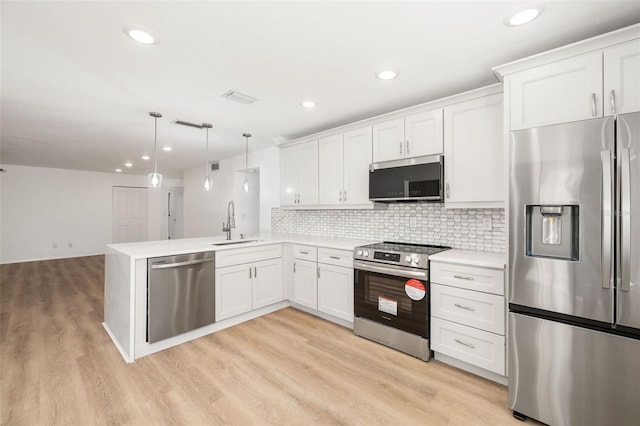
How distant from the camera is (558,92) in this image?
176cm

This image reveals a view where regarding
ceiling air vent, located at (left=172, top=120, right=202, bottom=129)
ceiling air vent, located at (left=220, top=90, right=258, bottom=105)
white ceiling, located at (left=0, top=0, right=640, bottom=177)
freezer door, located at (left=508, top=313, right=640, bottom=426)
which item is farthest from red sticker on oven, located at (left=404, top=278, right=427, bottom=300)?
ceiling air vent, located at (left=172, top=120, right=202, bottom=129)

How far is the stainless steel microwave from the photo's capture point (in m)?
2.65

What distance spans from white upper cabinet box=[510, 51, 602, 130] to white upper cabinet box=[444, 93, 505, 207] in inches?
17.6

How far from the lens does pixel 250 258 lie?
342cm

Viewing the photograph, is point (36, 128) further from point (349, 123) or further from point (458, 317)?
point (458, 317)

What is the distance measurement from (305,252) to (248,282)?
0.78m

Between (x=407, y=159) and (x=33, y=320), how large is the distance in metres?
4.69

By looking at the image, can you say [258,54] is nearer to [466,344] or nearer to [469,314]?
[469,314]

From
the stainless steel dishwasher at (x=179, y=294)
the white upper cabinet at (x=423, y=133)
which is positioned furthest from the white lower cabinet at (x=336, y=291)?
the white upper cabinet at (x=423, y=133)

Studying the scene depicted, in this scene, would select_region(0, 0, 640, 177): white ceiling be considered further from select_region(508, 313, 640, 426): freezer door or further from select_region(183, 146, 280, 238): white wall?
select_region(508, 313, 640, 426): freezer door

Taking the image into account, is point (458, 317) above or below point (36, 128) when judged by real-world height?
below

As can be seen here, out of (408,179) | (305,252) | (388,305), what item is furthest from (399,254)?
(305,252)

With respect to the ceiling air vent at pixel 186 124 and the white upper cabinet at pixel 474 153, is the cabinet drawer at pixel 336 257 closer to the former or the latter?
the white upper cabinet at pixel 474 153

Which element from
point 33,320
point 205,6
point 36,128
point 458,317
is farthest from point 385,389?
point 36,128
